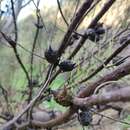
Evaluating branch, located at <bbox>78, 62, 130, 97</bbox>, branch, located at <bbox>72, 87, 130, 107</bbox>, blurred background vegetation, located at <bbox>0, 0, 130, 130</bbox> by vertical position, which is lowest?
branch, located at <bbox>72, 87, 130, 107</bbox>

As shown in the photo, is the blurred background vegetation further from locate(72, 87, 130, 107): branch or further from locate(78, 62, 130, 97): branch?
locate(72, 87, 130, 107): branch

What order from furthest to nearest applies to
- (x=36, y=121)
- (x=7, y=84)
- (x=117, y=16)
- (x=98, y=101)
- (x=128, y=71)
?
(x=7, y=84), (x=117, y=16), (x=36, y=121), (x=128, y=71), (x=98, y=101)

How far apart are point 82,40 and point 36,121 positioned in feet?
2.62

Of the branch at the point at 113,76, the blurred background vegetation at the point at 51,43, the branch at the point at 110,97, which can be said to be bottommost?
the branch at the point at 110,97

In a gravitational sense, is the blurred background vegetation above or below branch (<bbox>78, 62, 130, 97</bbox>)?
above

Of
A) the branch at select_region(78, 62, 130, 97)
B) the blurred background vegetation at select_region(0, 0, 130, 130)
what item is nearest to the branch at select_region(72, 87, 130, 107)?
the branch at select_region(78, 62, 130, 97)

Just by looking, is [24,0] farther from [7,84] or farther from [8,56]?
[8,56]

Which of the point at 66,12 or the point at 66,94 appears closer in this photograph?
the point at 66,94

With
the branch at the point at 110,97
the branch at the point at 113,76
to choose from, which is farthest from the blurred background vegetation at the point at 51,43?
the branch at the point at 110,97

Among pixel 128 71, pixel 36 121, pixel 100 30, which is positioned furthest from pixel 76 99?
pixel 36 121

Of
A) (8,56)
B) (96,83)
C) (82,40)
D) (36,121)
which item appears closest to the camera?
(96,83)

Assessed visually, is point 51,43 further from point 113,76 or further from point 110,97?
point 110,97

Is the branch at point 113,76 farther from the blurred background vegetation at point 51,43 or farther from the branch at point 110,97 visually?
the blurred background vegetation at point 51,43

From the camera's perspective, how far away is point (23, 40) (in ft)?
13.1
